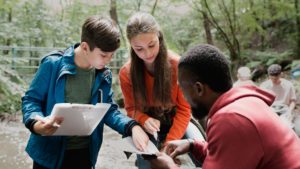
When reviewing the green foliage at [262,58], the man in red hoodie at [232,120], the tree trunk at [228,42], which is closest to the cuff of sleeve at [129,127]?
the man in red hoodie at [232,120]

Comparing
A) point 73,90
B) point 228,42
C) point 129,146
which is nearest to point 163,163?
point 129,146

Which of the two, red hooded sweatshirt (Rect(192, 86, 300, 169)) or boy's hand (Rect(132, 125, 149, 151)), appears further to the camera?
boy's hand (Rect(132, 125, 149, 151))

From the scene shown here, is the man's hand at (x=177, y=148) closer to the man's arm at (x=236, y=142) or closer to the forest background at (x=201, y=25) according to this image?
the man's arm at (x=236, y=142)

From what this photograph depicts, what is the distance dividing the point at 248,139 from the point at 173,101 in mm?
1448

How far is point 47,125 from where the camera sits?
2.02 metres

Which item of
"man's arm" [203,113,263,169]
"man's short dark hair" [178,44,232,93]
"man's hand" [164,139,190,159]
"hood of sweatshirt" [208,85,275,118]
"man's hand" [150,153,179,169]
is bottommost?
"man's hand" [164,139,190,159]

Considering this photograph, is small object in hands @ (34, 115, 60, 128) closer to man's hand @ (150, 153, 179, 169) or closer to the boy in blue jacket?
the boy in blue jacket

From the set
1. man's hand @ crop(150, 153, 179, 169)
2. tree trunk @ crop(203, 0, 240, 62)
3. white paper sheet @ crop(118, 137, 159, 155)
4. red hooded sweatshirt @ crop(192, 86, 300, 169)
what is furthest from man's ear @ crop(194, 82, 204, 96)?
tree trunk @ crop(203, 0, 240, 62)

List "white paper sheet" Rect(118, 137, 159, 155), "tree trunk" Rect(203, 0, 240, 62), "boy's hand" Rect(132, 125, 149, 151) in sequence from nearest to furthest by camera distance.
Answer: "white paper sheet" Rect(118, 137, 159, 155)
"boy's hand" Rect(132, 125, 149, 151)
"tree trunk" Rect(203, 0, 240, 62)

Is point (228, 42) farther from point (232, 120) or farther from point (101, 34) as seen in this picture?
point (232, 120)

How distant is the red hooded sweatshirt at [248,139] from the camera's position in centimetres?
142

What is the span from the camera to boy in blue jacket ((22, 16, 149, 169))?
A: 2.21 meters

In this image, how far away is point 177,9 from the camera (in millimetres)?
15398

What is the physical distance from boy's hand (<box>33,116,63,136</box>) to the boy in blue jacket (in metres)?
0.01
